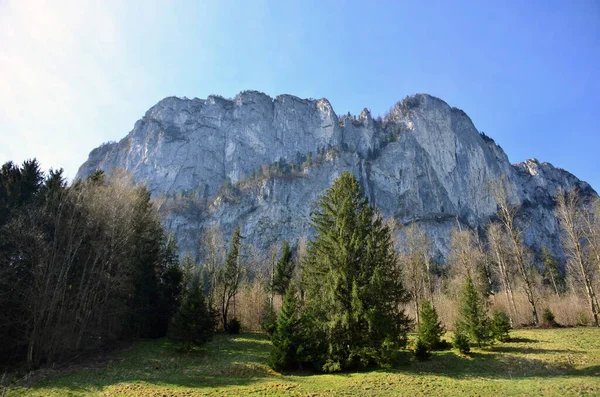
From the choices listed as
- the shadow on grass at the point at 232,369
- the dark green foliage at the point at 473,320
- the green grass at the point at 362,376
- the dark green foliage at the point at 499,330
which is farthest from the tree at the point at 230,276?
the dark green foliage at the point at 499,330

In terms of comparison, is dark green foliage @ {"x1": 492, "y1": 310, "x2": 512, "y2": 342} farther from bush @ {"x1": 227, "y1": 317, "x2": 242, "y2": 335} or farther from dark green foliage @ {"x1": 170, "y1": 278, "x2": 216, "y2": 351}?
bush @ {"x1": 227, "y1": 317, "x2": 242, "y2": 335}

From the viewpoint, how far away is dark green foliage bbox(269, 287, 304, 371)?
14898 millimetres

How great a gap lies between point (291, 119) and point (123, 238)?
4340 inches

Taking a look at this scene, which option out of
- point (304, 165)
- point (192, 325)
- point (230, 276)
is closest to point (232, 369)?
point (192, 325)

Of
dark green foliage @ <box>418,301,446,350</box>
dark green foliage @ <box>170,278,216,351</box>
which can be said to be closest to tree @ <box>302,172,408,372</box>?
dark green foliage @ <box>418,301,446,350</box>

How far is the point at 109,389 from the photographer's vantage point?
12.4 meters

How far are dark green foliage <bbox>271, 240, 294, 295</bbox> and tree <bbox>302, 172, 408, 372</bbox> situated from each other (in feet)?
49.6

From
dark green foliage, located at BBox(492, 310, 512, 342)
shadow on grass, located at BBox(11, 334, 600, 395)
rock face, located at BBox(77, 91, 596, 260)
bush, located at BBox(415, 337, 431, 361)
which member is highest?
rock face, located at BBox(77, 91, 596, 260)

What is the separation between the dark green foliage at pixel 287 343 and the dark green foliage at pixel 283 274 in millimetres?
15085

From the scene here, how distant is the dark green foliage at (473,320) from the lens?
57.4ft

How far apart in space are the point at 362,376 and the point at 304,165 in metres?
98.3

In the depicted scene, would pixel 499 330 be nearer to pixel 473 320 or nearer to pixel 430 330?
pixel 473 320

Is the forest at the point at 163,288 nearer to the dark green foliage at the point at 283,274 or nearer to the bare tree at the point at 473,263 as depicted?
the bare tree at the point at 473,263

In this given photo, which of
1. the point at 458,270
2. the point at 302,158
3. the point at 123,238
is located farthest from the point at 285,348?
the point at 302,158
